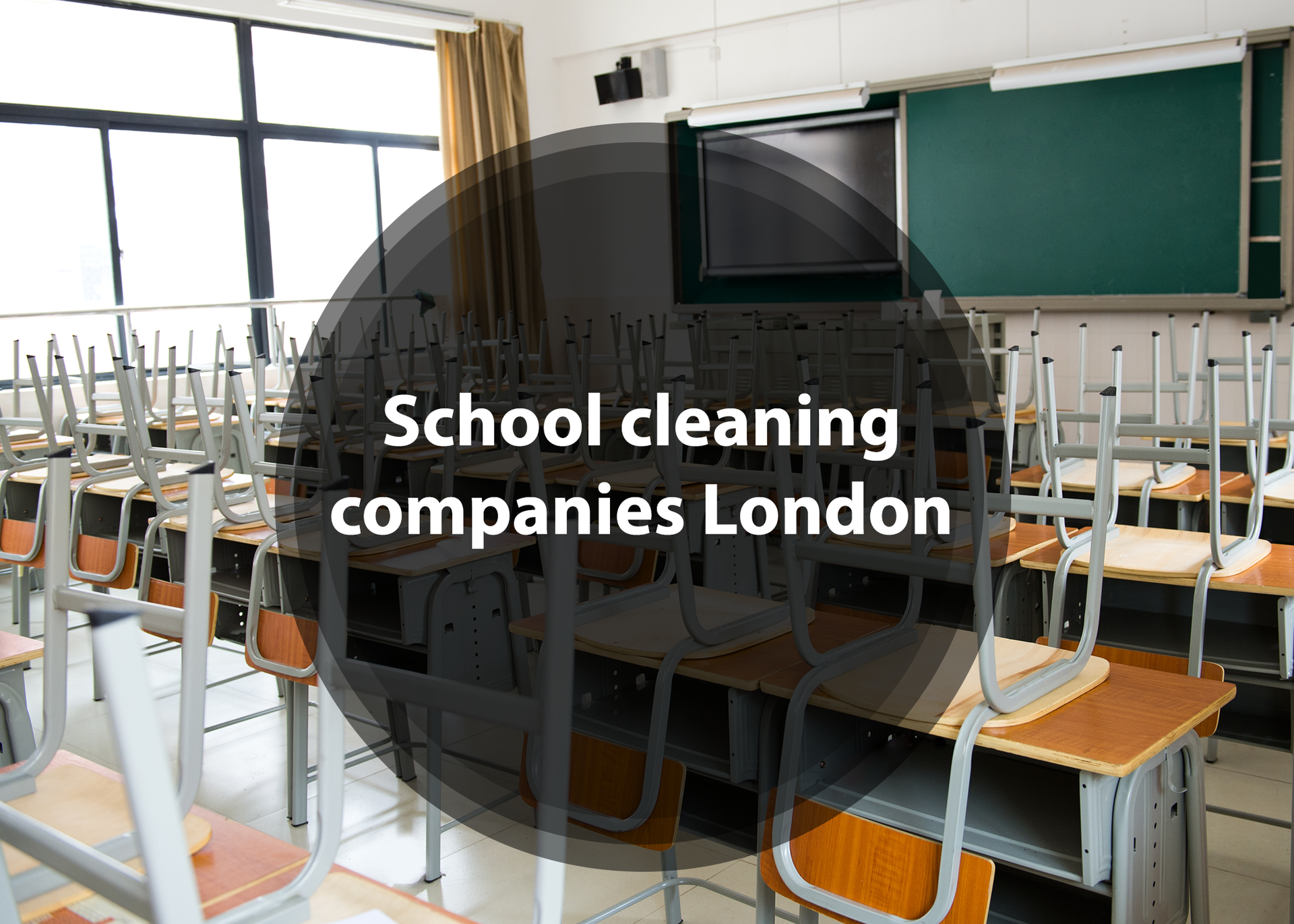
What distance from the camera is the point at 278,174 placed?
316 inches

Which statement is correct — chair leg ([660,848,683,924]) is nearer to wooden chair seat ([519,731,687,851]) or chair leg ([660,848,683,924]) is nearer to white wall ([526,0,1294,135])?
wooden chair seat ([519,731,687,851])

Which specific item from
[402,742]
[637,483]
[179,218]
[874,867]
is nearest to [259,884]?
[874,867]

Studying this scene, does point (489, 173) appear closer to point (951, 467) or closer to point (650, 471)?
point (650, 471)

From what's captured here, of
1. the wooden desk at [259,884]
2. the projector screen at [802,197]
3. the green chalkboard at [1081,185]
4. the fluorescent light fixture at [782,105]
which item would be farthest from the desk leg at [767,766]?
the projector screen at [802,197]

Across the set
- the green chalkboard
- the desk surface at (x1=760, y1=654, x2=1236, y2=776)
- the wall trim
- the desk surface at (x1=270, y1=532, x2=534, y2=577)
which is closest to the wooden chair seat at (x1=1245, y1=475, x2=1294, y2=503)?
the desk surface at (x1=760, y1=654, x2=1236, y2=776)

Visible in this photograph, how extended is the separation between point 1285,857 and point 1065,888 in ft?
3.19

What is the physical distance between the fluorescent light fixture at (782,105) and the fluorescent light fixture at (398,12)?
213cm

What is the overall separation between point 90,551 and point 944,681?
275 cm

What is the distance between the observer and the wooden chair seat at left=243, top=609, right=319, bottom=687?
233 centimetres

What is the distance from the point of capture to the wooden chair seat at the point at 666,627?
6.00ft

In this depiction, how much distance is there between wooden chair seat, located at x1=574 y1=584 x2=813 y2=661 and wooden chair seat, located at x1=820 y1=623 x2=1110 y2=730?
0.26m

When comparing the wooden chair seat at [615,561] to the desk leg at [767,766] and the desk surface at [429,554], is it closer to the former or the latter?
the desk surface at [429,554]

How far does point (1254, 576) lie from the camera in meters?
2.17

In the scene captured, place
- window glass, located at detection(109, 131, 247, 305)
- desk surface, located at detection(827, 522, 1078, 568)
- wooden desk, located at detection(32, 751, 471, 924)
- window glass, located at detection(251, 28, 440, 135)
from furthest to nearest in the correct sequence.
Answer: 1. window glass, located at detection(251, 28, 440, 135)
2. window glass, located at detection(109, 131, 247, 305)
3. desk surface, located at detection(827, 522, 1078, 568)
4. wooden desk, located at detection(32, 751, 471, 924)
